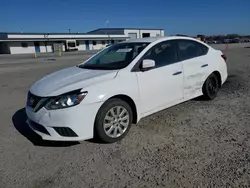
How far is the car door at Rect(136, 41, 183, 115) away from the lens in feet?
12.8

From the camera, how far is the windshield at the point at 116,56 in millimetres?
4082

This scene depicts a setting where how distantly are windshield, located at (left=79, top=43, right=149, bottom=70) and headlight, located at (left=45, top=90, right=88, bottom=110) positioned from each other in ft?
3.10

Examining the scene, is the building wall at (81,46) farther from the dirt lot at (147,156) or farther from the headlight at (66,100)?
the headlight at (66,100)

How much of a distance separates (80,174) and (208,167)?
161 centimetres

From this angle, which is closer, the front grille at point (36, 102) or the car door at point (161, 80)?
the front grille at point (36, 102)

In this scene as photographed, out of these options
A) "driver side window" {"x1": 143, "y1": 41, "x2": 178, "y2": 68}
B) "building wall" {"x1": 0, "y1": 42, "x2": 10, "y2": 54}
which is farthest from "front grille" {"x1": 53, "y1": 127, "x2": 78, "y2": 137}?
"building wall" {"x1": 0, "y1": 42, "x2": 10, "y2": 54}

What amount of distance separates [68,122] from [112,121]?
0.71 meters

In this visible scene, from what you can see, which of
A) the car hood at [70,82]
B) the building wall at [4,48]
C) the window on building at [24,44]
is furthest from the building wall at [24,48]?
the car hood at [70,82]

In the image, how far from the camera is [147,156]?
10.4 feet

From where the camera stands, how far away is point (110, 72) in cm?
373

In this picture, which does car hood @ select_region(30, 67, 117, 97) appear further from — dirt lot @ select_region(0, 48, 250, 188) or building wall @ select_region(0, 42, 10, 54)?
building wall @ select_region(0, 42, 10, 54)

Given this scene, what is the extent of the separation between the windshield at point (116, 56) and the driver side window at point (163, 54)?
200 millimetres

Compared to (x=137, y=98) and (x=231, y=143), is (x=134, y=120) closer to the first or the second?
(x=137, y=98)

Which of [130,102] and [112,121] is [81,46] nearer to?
[130,102]
